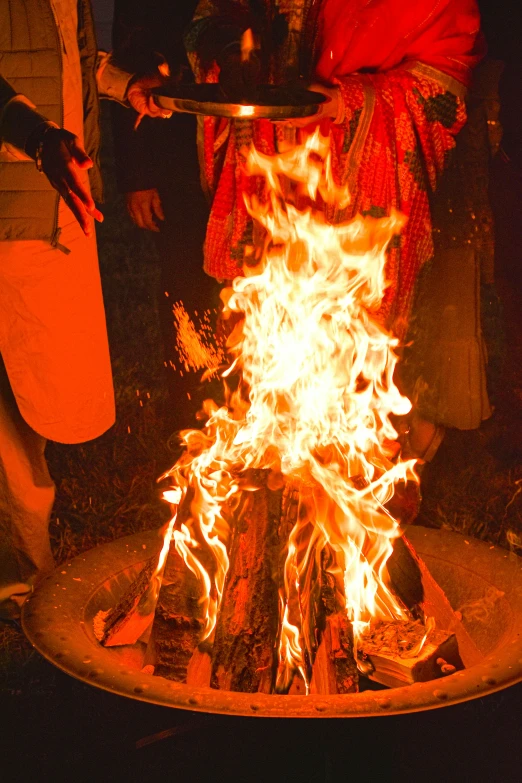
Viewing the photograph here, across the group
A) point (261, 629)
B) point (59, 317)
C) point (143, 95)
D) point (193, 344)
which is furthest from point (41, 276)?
point (261, 629)

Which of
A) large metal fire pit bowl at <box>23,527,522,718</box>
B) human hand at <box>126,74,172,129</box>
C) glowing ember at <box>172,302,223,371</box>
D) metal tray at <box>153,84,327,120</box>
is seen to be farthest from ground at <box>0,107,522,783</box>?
metal tray at <box>153,84,327,120</box>

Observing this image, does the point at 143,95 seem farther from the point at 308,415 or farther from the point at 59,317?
the point at 308,415

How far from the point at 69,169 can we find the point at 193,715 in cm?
140

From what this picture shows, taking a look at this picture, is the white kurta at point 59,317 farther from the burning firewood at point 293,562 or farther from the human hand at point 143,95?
the burning firewood at point 293,562

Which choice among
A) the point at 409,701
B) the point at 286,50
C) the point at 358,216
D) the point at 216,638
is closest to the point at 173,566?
the point at 216,638

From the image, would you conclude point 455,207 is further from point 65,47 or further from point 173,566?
point 173,566

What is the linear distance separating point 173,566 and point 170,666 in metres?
0.22

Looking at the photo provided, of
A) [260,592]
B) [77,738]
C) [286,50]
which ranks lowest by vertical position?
[77,738]

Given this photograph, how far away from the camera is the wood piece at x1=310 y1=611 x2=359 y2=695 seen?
2.01 meters

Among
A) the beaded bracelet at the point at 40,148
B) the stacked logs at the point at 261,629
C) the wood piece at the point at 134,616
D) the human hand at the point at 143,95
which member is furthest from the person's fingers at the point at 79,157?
the wood piece at the point at 134,616

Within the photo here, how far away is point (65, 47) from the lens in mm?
2832

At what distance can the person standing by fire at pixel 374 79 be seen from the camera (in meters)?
3.11

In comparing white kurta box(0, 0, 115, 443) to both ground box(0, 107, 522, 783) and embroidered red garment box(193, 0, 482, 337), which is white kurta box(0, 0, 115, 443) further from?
embroidered red garment box(193, 0, 482, 337)

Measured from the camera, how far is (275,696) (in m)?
1.79
